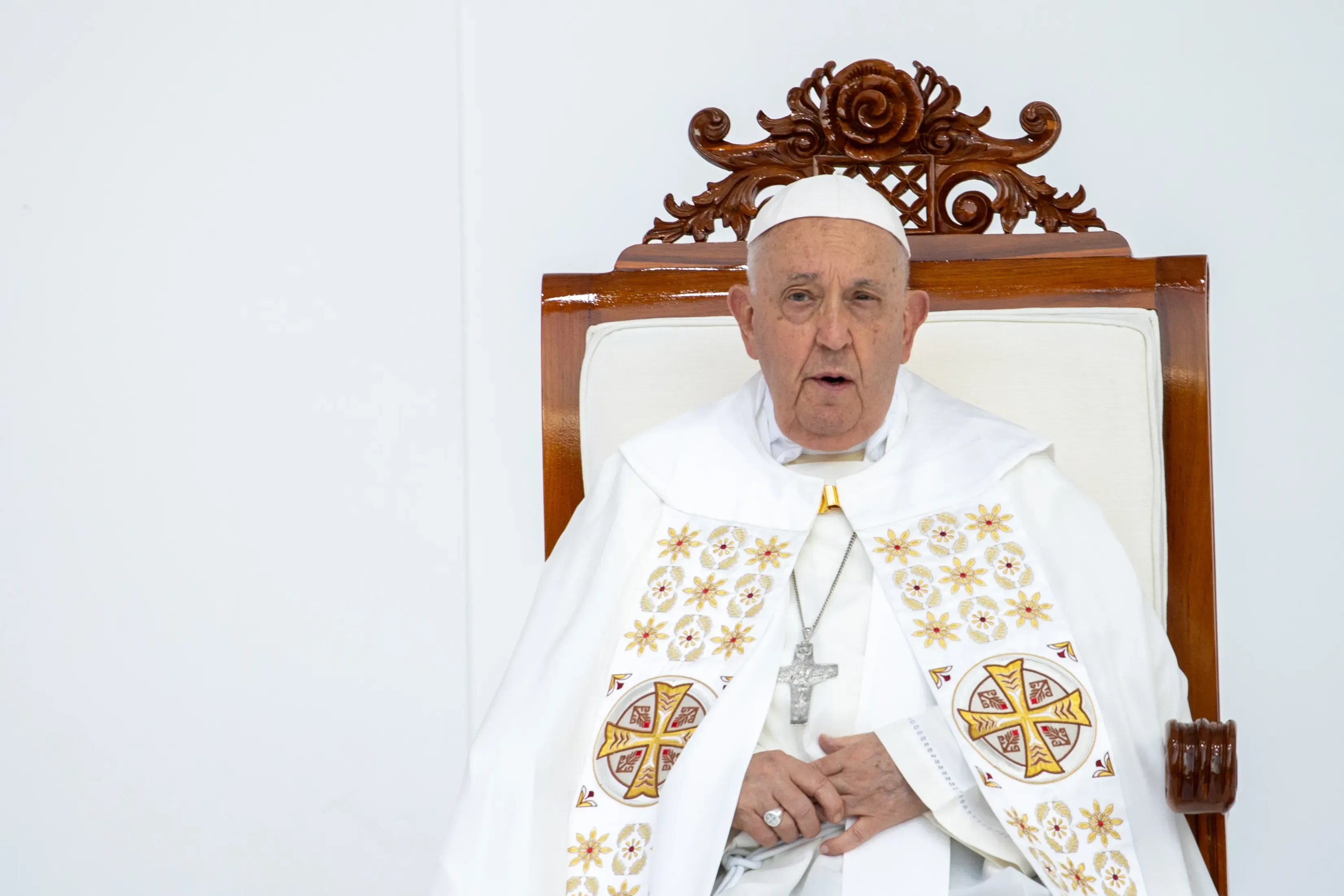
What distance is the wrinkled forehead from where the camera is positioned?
283 cm

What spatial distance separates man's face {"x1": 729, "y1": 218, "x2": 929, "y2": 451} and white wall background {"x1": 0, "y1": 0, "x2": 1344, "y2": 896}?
1679mm

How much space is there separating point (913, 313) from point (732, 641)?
2.62ft

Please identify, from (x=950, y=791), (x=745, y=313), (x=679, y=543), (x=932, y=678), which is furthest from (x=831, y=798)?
(x=745, y=313)

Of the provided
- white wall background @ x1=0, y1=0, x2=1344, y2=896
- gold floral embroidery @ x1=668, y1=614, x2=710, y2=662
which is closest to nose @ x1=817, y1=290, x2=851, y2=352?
gold floral embroidery @ x1=668, y1=614, x2=710, y2=662

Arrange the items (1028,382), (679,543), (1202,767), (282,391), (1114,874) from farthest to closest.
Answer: (282,391) < (1028,382) < (679,543) < (1114,874) < (1202,767)

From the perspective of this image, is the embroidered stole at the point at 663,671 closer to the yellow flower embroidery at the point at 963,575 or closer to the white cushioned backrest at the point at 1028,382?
the yellow flower embroidery at the point at 963,575

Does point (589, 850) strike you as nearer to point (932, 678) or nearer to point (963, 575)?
point (932, 678)

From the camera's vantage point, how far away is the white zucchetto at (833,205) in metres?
2.88

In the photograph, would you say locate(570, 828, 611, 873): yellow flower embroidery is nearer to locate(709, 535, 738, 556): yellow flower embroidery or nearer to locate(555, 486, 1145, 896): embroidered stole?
locate(555, 486, 1145, 896): embroidered stole

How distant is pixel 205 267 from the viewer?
455 centimetres

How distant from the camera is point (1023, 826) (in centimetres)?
244

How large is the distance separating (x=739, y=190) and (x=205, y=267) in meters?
2.02

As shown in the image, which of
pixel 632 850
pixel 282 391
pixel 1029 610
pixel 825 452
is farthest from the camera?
pixel 282 391

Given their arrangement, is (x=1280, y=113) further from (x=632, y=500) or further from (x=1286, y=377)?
(x=632, y=500)
